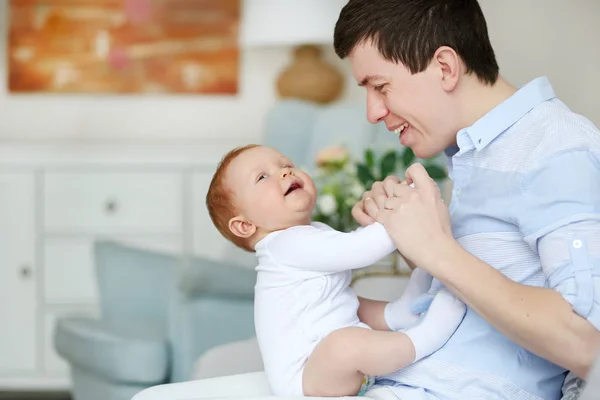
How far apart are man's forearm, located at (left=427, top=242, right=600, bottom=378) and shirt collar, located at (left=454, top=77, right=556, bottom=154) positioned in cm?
21

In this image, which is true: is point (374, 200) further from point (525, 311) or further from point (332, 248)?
point (525, 311)

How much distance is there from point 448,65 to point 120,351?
174 cm

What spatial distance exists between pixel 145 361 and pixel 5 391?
158 centimetres

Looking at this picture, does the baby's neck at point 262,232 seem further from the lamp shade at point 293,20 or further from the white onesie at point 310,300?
the lamp shade at point 293,20

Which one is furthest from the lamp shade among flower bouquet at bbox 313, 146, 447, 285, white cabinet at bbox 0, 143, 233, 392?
flower bouquet at bbox 313, 146, 447, 285

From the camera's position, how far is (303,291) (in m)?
1.40

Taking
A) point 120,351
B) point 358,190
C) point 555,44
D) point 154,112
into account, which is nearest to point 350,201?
point 358,190

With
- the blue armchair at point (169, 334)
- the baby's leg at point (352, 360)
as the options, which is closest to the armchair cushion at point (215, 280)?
the blue armchair at point (169, 334)

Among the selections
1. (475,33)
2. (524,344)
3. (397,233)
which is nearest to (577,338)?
(524,344)

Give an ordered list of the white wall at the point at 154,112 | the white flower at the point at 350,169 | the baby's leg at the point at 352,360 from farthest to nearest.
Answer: the white wall at the point at 154,112 < the white flower at the point at 350,169 < the baby's leg at the point at 352,360

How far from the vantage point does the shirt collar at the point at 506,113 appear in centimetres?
136

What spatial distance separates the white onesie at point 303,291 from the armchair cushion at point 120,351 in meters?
1.46

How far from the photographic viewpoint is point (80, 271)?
4012 millimetres

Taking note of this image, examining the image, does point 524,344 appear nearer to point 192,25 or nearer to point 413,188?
point 413,188
